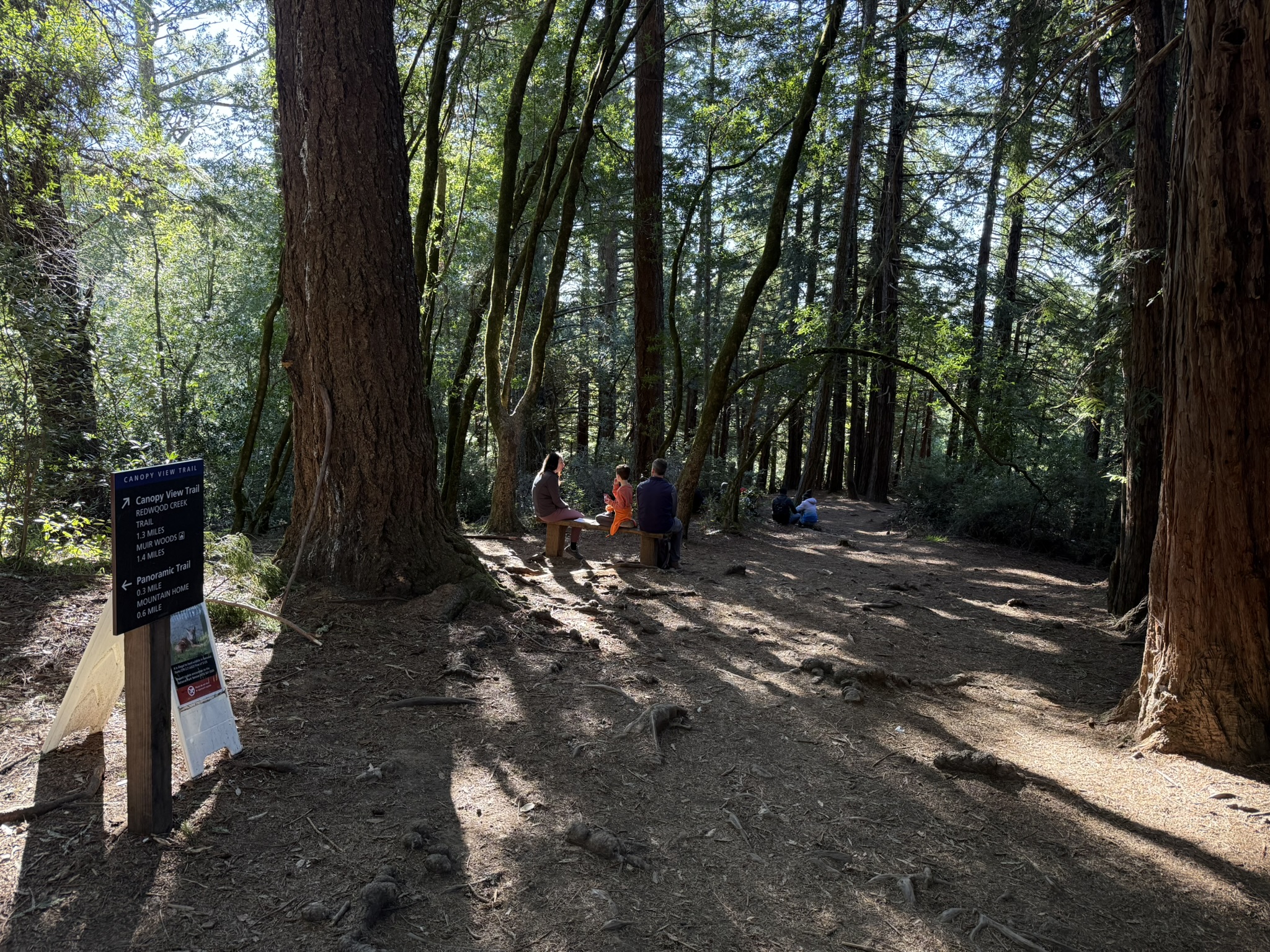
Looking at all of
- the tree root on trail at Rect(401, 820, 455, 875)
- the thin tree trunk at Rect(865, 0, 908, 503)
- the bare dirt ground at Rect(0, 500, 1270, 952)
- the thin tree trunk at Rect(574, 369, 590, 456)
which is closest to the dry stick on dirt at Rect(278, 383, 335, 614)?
the bare dirt ground at Rect(0, 500, 1270, 952)

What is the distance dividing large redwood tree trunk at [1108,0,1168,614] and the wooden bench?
5.24m

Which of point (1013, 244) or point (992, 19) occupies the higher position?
point (1013, 244)

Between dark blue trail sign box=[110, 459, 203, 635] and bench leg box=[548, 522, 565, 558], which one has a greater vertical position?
dark blue trail sign box=[110, 459, 203, 635]

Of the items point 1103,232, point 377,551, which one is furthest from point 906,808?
point 1103,232

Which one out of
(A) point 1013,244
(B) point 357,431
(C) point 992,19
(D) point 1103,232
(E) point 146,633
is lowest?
(E) point 146,633

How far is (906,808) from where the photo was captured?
3.75 metres

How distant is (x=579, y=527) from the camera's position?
372 inches

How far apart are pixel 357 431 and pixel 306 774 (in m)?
2.84

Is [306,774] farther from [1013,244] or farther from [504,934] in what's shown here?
[1013,244]

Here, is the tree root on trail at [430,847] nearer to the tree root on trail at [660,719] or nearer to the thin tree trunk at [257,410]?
the tree root on trail at [660,719]

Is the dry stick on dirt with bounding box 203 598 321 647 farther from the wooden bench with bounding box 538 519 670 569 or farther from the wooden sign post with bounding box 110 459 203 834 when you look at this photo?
the wooden bench with bounding box 538 519 670 569

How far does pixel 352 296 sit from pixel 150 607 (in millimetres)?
3401

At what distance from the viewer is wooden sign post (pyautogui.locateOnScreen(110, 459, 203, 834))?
263cm

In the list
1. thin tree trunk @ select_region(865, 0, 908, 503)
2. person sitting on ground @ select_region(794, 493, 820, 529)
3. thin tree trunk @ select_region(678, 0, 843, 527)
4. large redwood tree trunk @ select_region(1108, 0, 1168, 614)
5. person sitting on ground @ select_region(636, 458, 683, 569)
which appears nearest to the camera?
large redwood tree trunk @ select_region(1108, 0, 1168, 614)
